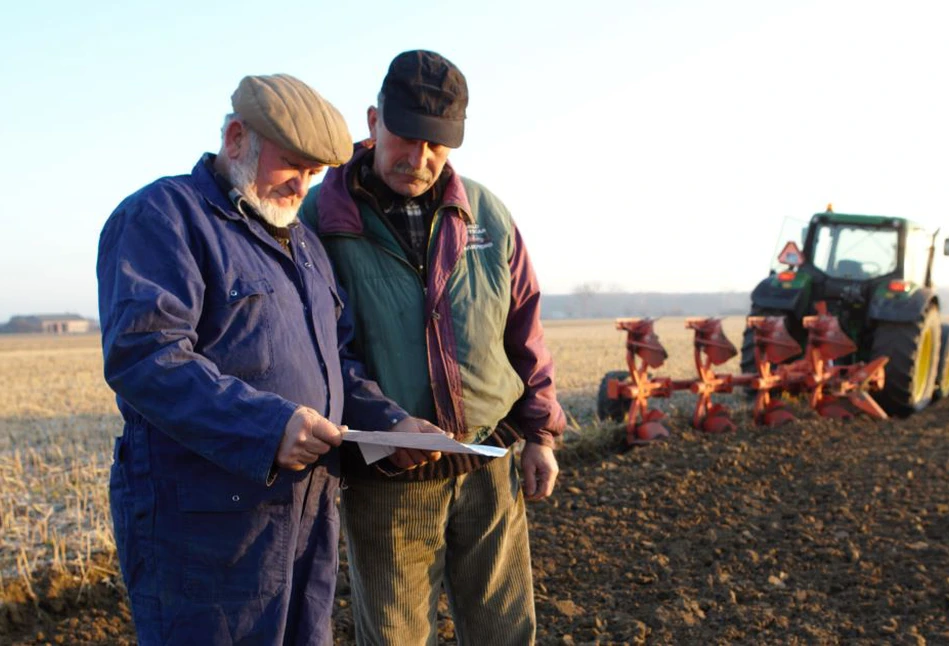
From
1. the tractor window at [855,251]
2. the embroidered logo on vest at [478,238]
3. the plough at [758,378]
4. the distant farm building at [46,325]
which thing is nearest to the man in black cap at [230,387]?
the embroidered logo on vest at [478,238]

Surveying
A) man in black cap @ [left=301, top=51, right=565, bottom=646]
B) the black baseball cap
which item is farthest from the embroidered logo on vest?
the black baseball cap

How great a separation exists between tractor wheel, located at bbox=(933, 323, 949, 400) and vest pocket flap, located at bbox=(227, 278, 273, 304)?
368 inches

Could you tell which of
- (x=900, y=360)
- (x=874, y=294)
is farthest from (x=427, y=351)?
(x=874, y=294)

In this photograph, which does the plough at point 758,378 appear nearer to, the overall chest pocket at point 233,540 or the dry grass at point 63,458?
the dry grass at point 63,458

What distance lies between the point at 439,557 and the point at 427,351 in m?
0.55

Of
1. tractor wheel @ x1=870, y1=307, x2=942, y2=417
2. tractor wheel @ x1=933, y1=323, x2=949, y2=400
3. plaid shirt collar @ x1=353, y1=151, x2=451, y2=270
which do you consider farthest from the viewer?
tractor wheel @ x1=933, y1=323, x2=949, y2=400

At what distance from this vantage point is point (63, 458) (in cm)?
715

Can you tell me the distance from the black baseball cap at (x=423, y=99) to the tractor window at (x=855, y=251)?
778 centimetres

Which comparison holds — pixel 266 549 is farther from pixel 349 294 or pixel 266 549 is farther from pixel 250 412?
pixel 349 294

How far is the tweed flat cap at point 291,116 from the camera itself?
1912 mm

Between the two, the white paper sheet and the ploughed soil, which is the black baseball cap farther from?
the ploughed soil

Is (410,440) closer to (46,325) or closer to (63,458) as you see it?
(63,458)

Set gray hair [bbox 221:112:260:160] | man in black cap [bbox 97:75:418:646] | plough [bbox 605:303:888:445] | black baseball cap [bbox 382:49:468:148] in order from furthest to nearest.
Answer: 1. plough [bbox 605:303:888:445]
2. black baseball cap [bbox 382:49:468:148]
3. gray hair [bbox 221:112:260:160]
4. man in black cap [bbox 97:75:418:646]

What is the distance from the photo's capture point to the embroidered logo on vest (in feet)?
7.86
